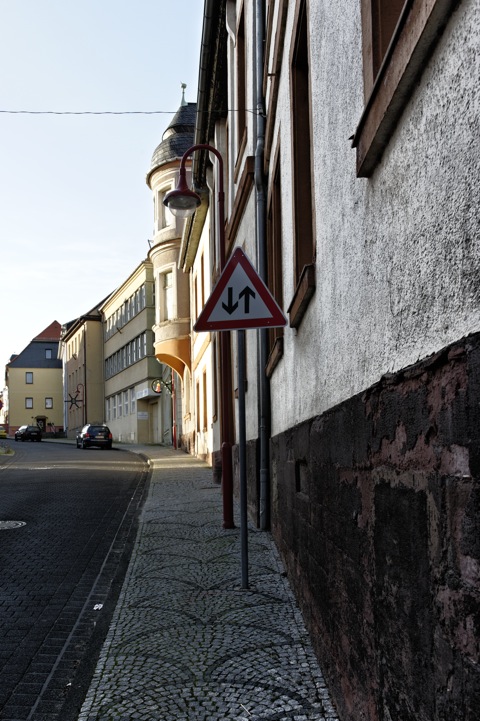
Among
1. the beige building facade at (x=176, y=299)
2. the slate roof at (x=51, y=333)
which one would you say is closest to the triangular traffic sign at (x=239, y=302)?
the beige building facade at (x=176, y=299)

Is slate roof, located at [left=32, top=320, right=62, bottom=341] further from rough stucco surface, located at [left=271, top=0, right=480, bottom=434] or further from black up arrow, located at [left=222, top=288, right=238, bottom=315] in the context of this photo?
rough stucco surface, located at [left=271, top=0, right=480, bottom=434]

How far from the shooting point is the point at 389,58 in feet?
7.62

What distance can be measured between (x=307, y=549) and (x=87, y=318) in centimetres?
5587

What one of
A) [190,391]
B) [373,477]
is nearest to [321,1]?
[373,477]

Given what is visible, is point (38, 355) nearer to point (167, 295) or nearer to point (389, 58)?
point (167, 295)

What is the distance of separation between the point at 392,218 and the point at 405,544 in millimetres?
1002

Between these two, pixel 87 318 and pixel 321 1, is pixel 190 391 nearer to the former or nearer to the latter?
pixel 321 1

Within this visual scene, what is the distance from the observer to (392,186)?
2479 millimetres

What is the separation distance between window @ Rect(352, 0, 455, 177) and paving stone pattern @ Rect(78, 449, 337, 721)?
2.37 metres

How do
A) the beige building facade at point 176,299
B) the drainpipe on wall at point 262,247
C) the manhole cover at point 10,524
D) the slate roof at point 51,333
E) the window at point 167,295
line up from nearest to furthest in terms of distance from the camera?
the drainpipe on wall at point 262,247 → the manhole cover at point 10,524 → the beige building facade at point 176,299 → the window at point 167,295 → the slate roof at point 51,333

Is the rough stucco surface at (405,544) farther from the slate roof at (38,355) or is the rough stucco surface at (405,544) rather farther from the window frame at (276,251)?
the slate roof at (38,355)

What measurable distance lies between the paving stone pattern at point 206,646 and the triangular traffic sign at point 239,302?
2019mm

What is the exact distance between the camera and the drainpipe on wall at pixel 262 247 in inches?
330

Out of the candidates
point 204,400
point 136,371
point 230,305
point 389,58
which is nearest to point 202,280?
point 204,400
